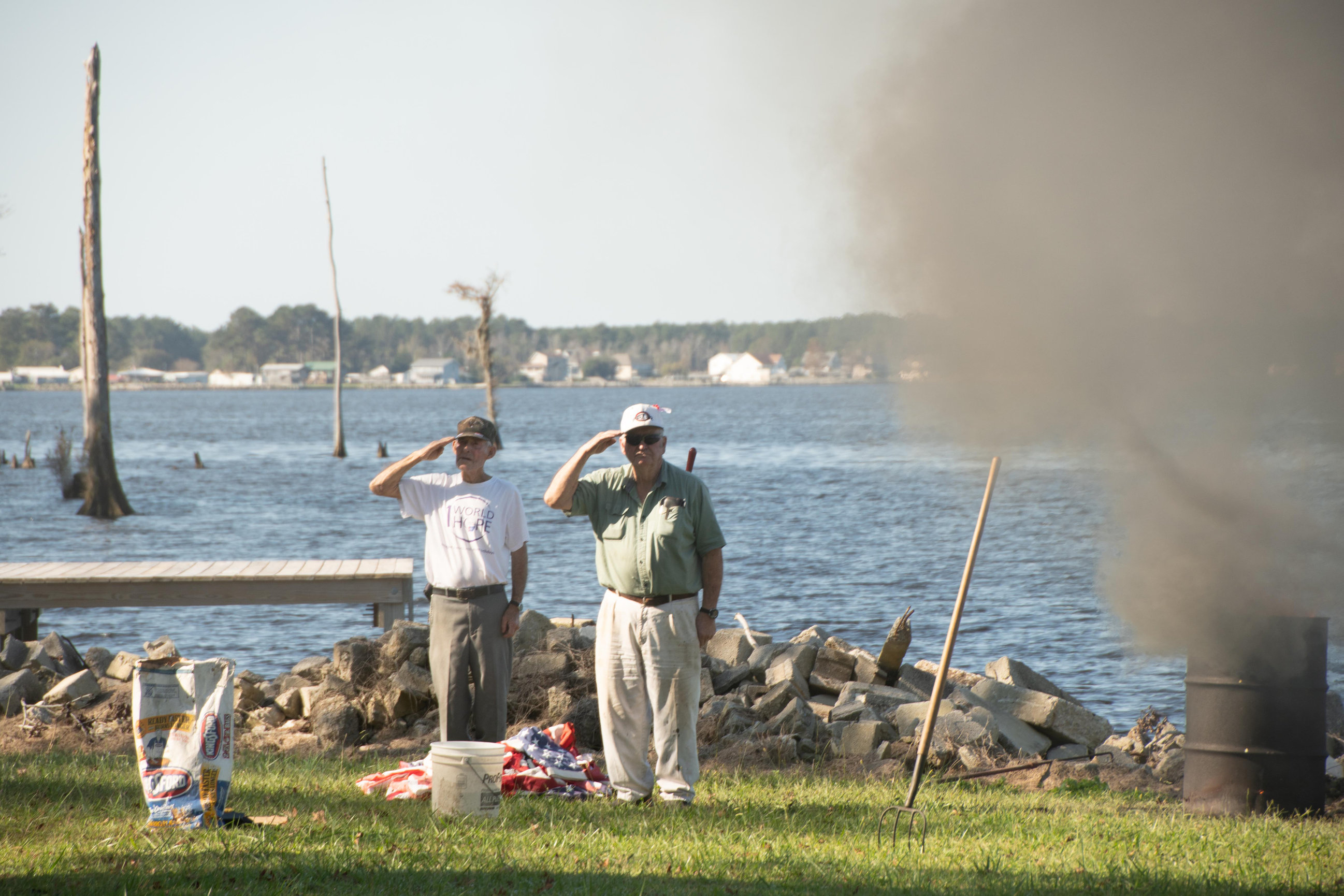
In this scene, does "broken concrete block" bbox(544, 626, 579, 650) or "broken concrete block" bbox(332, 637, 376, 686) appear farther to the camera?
"broken concrete block" bbox(544, 626, 579, 650)

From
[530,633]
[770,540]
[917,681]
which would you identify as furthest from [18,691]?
[770,540]

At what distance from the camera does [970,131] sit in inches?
279

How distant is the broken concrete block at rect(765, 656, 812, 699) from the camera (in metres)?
9.80

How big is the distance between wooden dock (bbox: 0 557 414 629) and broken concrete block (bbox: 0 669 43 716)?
5.92ft

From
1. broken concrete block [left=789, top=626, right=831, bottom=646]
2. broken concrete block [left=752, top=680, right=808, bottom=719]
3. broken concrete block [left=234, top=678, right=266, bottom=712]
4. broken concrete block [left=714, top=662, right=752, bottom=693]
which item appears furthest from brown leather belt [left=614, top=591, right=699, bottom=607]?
broken concrete block [left=789, top=626, right=831, bottom=646]

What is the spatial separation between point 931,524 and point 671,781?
83.8 feet

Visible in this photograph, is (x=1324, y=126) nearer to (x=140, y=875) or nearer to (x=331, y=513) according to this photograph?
(x=140, y=875)

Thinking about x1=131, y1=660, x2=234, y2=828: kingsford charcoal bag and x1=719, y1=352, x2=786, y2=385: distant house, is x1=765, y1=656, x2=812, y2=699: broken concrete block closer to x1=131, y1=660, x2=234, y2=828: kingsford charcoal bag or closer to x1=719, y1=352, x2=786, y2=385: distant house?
x1=131, y1=660, x2=234, y2=828: kingsford charcoal bag

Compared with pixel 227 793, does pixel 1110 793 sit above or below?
below

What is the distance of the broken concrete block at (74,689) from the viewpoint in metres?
9.33

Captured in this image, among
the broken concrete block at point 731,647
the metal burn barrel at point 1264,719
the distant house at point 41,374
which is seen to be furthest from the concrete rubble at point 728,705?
the distant house at point 41,374

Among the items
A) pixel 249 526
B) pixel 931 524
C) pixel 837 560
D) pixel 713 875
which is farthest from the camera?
pixel 931 524

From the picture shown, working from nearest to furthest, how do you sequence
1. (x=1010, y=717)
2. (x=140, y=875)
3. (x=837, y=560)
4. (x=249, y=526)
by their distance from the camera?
(x=140, y=875)
(x=1010, y=717)
(x=837, y=560)
(x=249, y=526)

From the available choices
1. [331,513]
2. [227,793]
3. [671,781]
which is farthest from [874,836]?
[331,513]
